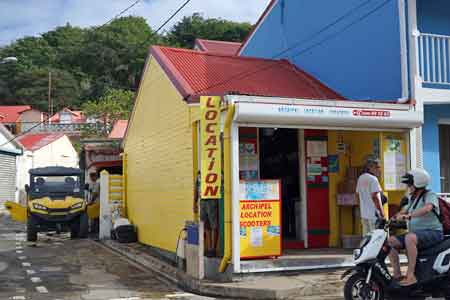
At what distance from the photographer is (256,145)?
11.3 meters

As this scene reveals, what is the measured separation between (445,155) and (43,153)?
117ft

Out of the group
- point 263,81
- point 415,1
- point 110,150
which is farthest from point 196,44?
point 415,1

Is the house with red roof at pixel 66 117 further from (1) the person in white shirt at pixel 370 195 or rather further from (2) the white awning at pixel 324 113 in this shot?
(1) the person in white shirt at pixel 370 195

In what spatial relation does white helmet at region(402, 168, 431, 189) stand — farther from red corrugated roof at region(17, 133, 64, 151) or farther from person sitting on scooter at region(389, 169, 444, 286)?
red corrugated roof at region(17, 133, 64, 151)

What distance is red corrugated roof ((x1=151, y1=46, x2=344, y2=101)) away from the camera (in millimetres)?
11914

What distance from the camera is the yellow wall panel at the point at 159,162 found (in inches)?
489

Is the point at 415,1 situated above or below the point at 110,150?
above

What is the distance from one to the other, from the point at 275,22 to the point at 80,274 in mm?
9167

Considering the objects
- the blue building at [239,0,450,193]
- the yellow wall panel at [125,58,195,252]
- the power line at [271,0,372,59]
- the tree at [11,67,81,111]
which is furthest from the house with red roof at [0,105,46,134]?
the blue building at [239,0,450,193]

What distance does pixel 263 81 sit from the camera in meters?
13.0

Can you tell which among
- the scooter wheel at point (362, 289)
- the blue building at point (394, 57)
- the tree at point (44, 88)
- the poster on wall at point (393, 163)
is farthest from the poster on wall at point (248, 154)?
the tree at point (44, 88)

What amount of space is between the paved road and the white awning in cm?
323

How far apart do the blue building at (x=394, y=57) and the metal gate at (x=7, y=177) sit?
76.8 ft

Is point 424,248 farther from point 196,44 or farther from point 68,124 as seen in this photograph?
point 68,124
